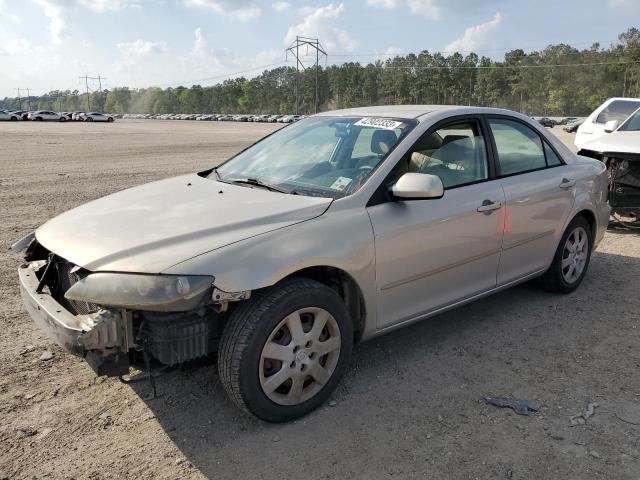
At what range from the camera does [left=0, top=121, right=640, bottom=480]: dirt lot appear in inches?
105

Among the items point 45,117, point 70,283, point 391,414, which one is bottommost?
point 391,414

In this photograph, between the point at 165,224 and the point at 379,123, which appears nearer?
the point at 165,224

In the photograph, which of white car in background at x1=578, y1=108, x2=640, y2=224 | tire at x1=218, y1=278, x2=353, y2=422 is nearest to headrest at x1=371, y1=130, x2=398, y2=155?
tire at x1=218, y1=278, x2=353, y2=422

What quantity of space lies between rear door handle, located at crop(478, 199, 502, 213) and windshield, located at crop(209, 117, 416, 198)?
755 millimetres

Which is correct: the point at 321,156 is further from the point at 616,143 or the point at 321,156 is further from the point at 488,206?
the point at 616,143

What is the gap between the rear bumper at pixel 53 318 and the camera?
2.58 metres

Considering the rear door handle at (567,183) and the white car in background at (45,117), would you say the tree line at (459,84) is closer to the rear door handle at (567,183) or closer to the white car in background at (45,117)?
the white car in background at (45,117)

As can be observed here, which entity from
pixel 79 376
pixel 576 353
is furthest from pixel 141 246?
pixel 576 353

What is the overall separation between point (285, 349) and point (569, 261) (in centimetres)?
311

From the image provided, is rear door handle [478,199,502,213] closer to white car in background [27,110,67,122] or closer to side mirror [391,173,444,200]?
side mirror [391,173,444,200]

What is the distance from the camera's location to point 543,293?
499 centimetres

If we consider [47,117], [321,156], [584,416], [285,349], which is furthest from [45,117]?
[584,416]

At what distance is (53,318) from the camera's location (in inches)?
107

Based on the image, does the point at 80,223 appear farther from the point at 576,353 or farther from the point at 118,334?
the point at 576,353
